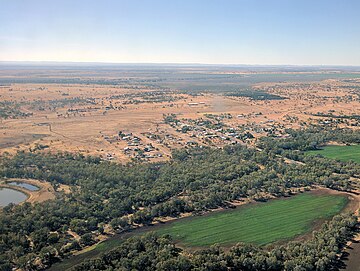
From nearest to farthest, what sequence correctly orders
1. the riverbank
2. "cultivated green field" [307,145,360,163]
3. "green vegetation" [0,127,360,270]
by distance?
"green vegetation" [0,127,360,270] < the riverbank < "cultivated green field" [307,145,360,163]

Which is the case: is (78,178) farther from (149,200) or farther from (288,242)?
(288,242)

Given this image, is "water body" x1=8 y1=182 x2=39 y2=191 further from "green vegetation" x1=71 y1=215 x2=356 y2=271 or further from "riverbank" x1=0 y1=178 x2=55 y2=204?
"green vegetation" x1=71 y1=215 x2=356 y2=271

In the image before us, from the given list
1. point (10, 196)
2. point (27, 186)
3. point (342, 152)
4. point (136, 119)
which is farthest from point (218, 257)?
point (136, 119)

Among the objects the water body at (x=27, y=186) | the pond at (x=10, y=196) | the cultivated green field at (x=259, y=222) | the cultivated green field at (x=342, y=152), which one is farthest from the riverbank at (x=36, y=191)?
the cultivated green field at (x=342, y=152)

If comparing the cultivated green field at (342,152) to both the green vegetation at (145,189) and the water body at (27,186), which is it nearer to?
the green vegetation at (145,189)

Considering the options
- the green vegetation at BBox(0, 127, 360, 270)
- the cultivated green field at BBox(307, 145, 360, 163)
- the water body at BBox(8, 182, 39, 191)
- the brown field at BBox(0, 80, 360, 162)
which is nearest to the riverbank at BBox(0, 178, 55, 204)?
the water body at BBox(8, 182, 39, 191)
